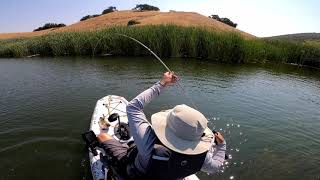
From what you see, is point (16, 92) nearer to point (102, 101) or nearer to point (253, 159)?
point (102, 101)

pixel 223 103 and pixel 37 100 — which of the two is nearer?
pixel 37 100

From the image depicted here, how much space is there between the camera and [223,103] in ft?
42.6

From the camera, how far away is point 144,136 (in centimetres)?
392

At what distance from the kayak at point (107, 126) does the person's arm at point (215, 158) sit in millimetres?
1406

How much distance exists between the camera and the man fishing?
3.76 metres

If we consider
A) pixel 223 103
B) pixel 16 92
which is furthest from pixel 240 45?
pixel 16 92

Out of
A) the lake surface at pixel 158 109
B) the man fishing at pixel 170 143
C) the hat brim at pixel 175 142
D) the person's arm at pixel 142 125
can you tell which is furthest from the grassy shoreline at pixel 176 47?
the hat brim at pixel 175 142

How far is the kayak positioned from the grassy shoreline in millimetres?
18074

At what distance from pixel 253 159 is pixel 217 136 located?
4.16m

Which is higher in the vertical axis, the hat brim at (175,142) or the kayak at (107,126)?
the hat brim at (175,142)

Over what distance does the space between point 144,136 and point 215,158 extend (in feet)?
3.56

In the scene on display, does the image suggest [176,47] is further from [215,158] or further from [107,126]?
[215,158]

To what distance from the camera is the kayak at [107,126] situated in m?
6.01

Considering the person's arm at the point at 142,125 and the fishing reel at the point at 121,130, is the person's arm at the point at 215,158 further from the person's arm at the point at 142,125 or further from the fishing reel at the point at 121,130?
the fishing reel at the point at 121,130
